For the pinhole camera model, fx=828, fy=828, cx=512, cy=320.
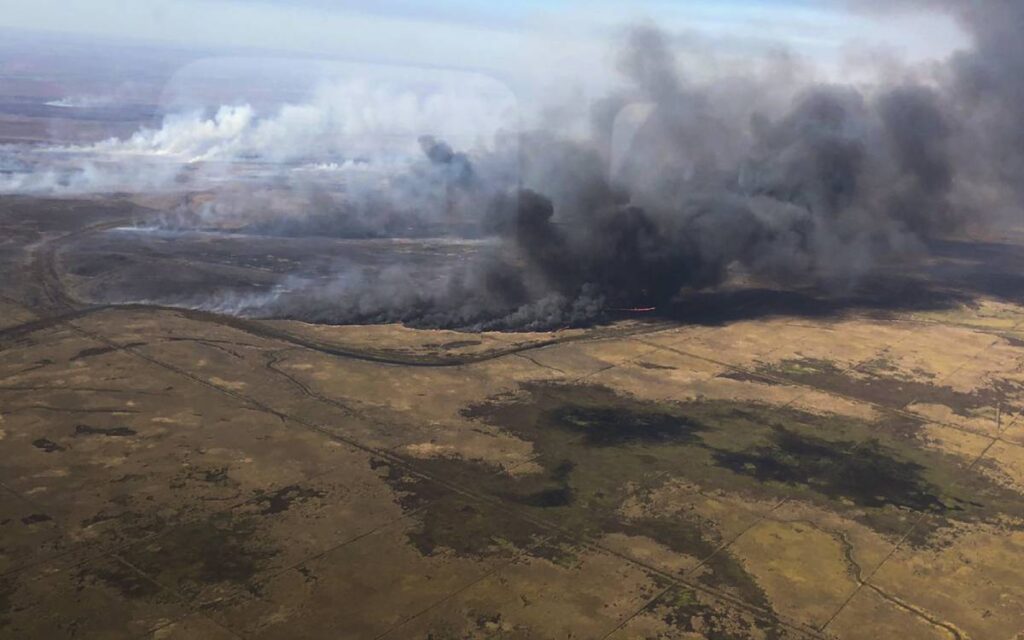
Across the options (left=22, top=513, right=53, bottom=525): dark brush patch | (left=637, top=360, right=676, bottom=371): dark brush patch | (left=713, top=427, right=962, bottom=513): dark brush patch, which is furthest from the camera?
(left=637, top=360, right=676, bottom=371): dark brush patch

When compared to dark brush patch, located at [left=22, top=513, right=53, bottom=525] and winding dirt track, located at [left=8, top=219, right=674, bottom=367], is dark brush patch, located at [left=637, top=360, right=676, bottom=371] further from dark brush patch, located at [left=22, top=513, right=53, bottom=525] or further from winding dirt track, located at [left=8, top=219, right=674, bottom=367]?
dark brush patch, located at [left=22, top=513, right=53, bottom=525]

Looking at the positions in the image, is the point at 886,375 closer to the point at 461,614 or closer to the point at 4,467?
the point at 461,614

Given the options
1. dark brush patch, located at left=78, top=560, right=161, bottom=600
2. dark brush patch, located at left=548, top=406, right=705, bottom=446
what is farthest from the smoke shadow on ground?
dark brush patch, located at left=78, top=560, right=161, bottom=600

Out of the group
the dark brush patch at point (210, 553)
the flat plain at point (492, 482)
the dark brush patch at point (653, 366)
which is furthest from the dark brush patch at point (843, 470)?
the dark brush patch at point (210, 553)

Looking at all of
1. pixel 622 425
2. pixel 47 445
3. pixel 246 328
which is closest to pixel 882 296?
pixel 622 425

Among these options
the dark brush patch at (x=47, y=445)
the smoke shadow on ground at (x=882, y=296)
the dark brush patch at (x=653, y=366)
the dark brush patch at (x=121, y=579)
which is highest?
the dark brush patch at (x=121, y=579)

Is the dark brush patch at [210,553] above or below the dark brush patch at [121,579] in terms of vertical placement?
below

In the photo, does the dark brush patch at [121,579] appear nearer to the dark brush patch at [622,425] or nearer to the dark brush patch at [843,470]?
the dark brush patch at [622,425]

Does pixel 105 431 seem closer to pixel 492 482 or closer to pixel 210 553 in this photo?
pixel 210 553

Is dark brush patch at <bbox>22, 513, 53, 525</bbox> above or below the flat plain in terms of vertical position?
above
